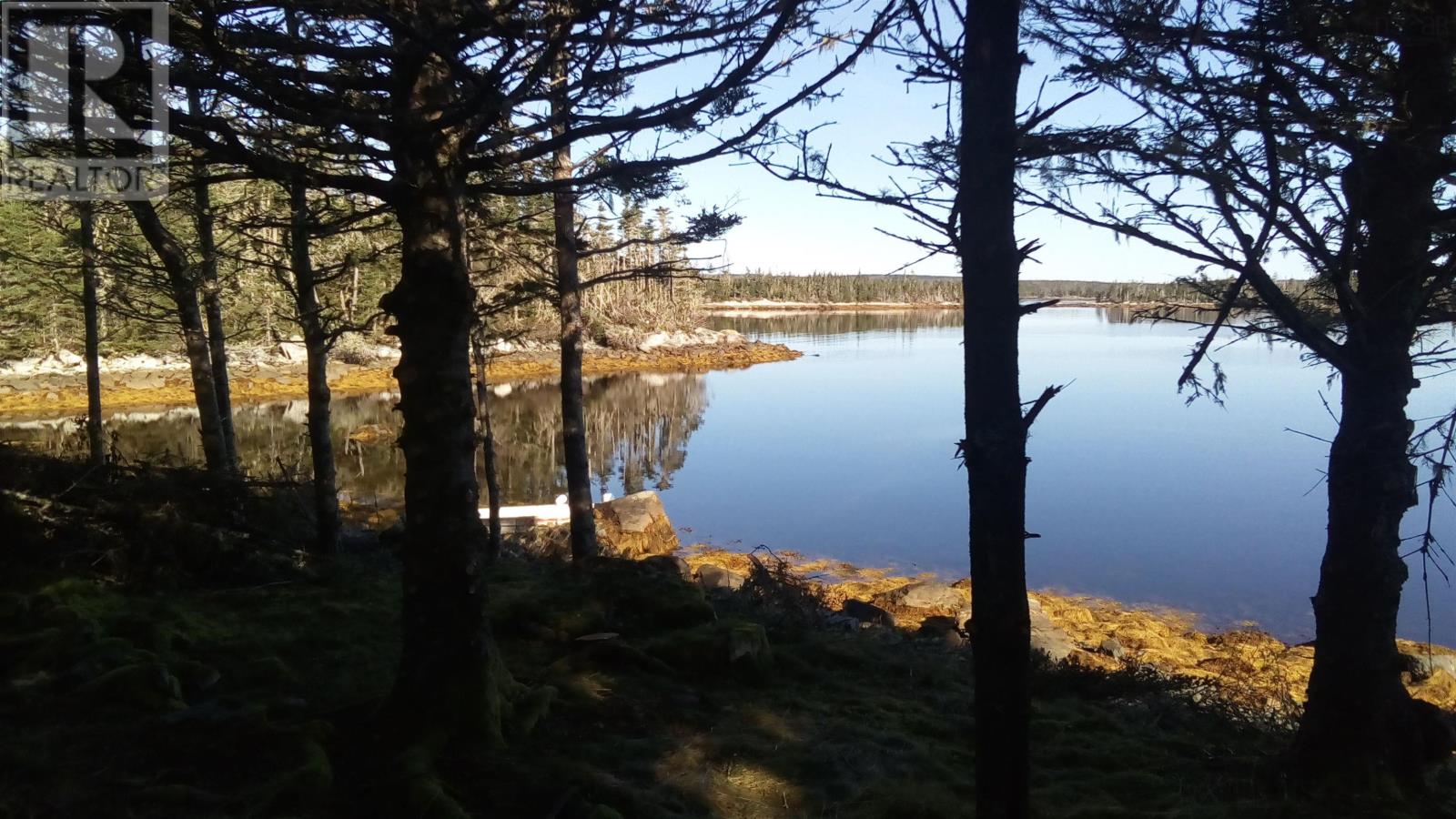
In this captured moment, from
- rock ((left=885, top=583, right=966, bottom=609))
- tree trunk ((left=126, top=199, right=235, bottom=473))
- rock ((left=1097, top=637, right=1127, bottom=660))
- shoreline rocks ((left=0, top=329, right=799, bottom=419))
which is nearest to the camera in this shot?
tree trunk ((left=126, top=199, right=235, bottom=473))

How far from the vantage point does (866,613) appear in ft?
36.6

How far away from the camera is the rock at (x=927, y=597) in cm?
1322

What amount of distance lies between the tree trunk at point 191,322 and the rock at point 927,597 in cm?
938

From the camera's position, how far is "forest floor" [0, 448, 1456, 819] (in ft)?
11.8

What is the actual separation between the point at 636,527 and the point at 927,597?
602 centimetres

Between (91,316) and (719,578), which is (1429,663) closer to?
(719,578)

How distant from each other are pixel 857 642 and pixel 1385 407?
441 centimetres

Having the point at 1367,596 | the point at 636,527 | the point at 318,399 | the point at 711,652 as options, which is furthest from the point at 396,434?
the point at 1367,596

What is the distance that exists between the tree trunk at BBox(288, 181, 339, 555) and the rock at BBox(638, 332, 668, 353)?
172ft

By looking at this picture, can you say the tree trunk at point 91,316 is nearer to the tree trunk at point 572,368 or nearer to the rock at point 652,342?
the tree trunk at point 572,368

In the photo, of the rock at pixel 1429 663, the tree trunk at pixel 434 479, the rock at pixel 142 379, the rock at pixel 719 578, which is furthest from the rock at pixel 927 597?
the rock at pixel 142 379

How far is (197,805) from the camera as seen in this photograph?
3.23 m

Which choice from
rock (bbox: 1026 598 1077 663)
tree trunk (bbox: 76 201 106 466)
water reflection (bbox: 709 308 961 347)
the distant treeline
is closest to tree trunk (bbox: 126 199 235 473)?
tree trunk (bbox: 76 201 106 466)
